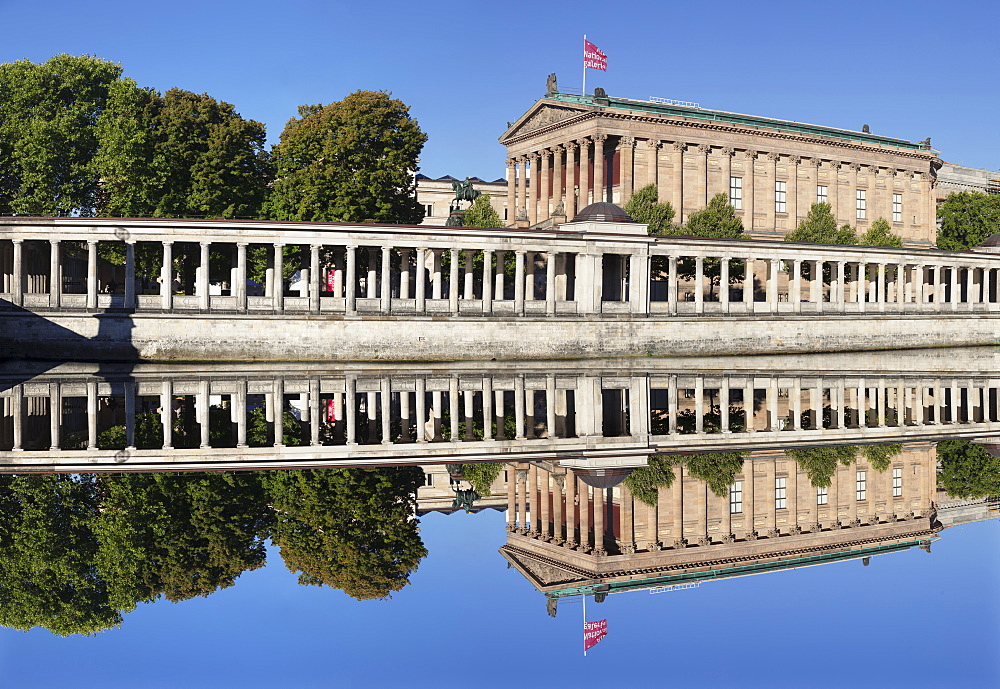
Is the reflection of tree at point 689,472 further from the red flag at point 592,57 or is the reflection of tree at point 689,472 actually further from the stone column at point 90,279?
the red flag at point 592,57

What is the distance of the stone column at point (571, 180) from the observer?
89.1 metres

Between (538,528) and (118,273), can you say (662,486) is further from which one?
(118,273)

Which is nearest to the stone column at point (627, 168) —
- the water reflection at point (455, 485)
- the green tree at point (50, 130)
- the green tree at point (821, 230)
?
the green tree at point (821, 230)

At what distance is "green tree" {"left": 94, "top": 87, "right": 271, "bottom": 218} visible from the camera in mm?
65375

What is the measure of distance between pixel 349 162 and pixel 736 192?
40.1 metres

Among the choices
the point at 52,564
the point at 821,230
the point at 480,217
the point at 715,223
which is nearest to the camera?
the point at 52,564

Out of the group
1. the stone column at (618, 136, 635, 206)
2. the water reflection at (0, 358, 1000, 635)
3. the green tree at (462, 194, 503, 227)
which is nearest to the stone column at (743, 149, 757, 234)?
the stone column at (618, 136, 635, 206)

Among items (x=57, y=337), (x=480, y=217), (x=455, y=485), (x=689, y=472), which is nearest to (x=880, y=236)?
(x=480, y=217)

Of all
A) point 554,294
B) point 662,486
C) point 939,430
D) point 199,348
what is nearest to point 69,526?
point 662,486

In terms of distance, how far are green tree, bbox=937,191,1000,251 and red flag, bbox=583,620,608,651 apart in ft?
362

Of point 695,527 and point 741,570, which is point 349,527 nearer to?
point 695,527

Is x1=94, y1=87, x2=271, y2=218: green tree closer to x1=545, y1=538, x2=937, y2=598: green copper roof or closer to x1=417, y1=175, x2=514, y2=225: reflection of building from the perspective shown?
x1=545, y1=538, x2=937, y2=598: green copper roof

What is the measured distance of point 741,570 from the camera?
15156 mm

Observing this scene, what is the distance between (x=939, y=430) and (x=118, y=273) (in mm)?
67938
